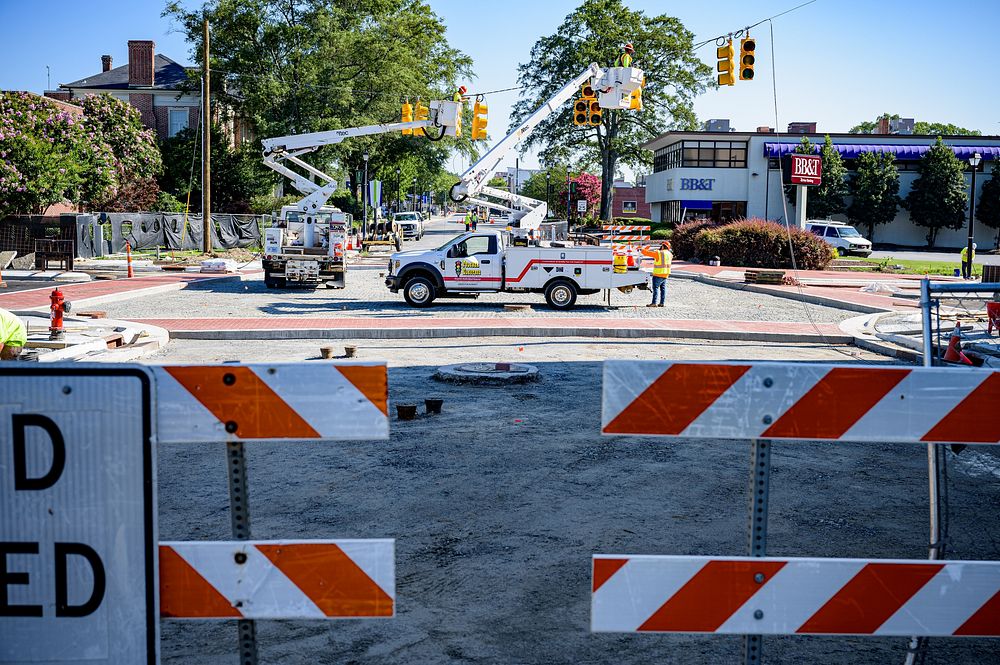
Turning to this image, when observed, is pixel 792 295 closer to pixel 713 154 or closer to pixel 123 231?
pixel 123 231

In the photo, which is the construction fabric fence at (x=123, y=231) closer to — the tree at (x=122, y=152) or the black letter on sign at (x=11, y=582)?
the tree at (x=122, y=152)

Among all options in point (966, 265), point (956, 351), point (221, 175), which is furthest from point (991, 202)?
point (956, 351)

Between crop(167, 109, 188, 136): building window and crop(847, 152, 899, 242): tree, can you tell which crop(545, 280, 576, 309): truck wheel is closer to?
crop(847, 152, 899, 242): tree

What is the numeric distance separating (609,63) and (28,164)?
45.2 metres

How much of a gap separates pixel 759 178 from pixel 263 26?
3458 centimetres

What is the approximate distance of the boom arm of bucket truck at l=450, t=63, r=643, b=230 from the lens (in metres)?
28.0

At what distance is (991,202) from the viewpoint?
63.9 metres

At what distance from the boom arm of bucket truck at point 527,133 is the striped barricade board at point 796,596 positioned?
2472 cm

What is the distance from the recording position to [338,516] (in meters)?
6.62

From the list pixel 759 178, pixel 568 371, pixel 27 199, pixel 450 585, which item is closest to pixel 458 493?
pixel 450 585

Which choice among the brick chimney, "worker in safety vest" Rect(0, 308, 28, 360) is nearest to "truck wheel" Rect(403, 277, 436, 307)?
"worker in safety vest" Rect(0, 308, 28, 360)

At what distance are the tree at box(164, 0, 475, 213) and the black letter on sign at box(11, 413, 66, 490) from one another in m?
48.6

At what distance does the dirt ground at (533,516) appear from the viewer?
472 centimetres

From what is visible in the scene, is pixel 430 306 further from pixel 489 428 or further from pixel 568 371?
pixel 489 428
